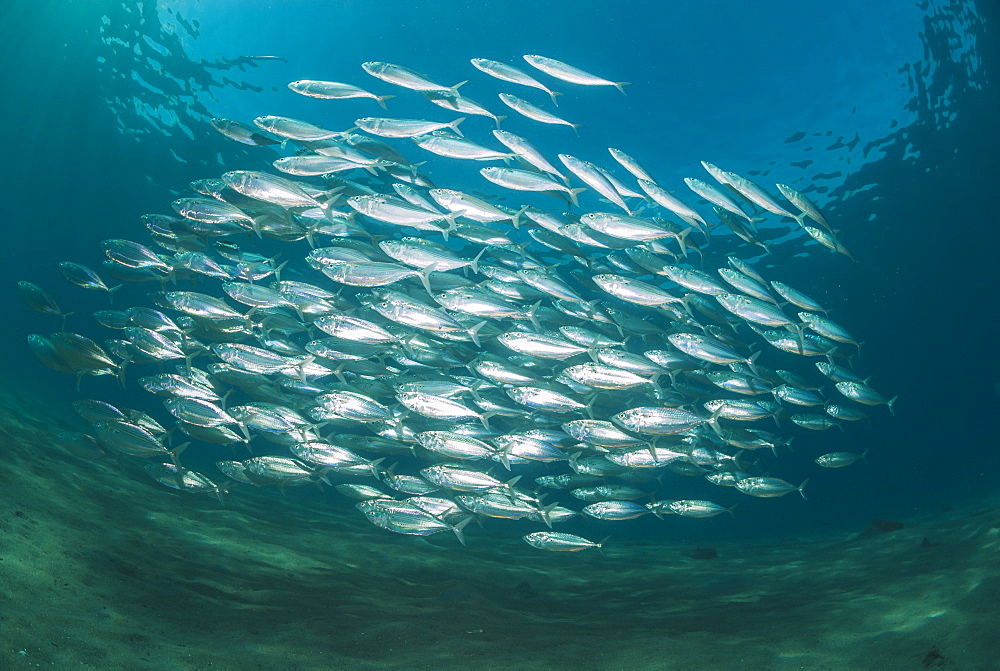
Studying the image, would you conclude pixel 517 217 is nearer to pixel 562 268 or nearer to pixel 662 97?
pixel 662 97

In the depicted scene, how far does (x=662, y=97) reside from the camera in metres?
11.7

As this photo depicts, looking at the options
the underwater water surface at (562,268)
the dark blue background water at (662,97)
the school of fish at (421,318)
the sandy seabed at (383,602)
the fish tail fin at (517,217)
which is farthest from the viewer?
the dark blue background water at (662,97)

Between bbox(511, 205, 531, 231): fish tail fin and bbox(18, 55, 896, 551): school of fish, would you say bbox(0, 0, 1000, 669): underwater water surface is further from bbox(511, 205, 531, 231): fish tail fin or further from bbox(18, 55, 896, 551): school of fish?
bbox(511, 205, 531, 231): fish tail fin

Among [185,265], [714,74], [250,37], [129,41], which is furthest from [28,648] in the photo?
[129,41]

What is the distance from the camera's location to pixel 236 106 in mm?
13547

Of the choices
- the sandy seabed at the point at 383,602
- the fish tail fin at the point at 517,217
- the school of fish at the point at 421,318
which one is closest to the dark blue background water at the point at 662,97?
the school of fish at the point at 421,318

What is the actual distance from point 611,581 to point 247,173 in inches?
337

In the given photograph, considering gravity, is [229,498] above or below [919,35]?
below

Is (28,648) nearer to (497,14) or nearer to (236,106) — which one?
(497,14)

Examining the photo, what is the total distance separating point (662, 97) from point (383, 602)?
12.9 metres

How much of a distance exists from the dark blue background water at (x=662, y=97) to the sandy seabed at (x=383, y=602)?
416 inches

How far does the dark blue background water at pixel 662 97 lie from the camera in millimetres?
10570

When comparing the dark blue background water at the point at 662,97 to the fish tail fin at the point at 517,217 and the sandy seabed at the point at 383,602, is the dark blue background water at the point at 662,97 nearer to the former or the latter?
the fish tail fin at the point at 517,217

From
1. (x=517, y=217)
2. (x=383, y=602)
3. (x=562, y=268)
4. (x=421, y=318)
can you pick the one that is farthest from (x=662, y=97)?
(x=383, y=602)
